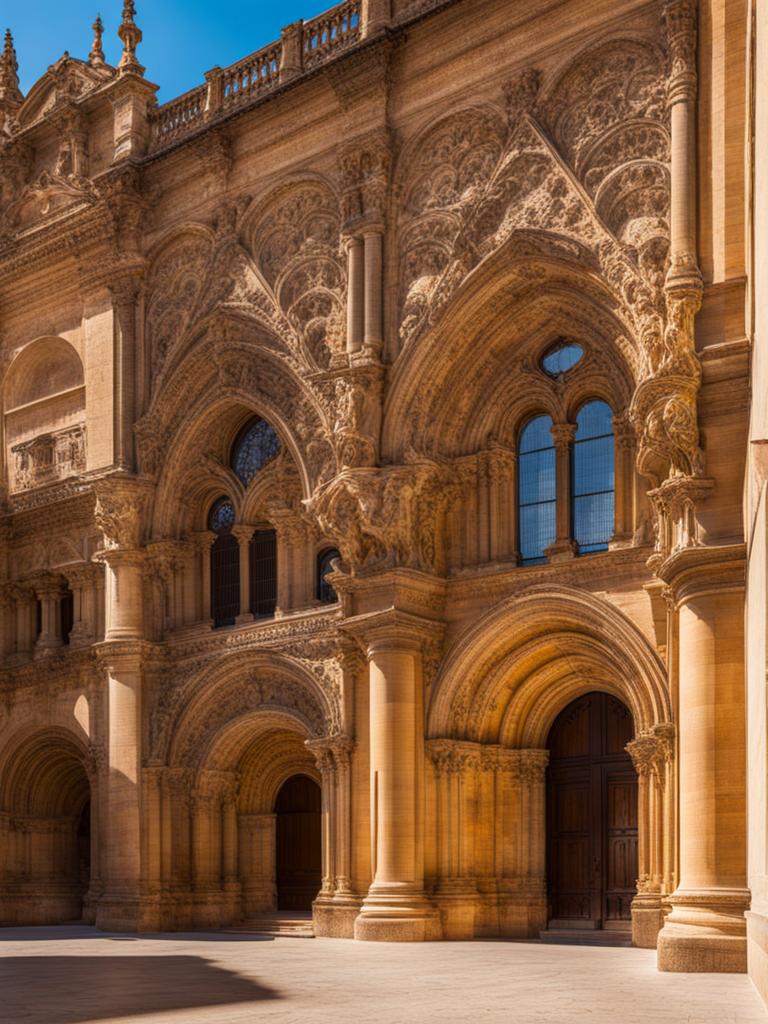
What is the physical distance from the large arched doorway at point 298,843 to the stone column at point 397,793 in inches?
185

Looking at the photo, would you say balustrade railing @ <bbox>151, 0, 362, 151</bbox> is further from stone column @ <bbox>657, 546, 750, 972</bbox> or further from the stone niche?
stone column @ <bbox>657, 546, 750, 972</bbox>

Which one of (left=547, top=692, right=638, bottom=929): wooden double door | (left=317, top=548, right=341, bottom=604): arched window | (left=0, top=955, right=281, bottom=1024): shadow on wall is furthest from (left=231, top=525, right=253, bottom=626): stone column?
(left=0, top=955, right=281, bottom=1024): shadow on wall

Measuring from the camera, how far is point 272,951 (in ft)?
74.7

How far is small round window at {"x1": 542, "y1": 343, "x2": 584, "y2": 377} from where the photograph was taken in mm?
25453

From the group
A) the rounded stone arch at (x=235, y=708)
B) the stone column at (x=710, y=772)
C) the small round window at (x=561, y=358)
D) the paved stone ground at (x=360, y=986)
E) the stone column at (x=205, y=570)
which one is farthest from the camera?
the stone column at (x=205, y=570)

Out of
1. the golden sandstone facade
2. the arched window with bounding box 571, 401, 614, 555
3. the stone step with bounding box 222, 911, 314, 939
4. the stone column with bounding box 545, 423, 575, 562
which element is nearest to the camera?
the golden sandstone facade

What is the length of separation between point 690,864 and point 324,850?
350 inches

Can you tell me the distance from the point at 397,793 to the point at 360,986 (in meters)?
8.13

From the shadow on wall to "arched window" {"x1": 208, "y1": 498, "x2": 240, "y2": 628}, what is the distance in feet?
32.3

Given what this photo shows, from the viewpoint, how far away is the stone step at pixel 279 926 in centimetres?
2727

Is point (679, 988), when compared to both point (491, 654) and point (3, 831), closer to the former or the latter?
point (491, 654)

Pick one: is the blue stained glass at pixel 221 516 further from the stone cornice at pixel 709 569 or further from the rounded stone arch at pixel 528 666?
the stone cornice at pixel 709 569

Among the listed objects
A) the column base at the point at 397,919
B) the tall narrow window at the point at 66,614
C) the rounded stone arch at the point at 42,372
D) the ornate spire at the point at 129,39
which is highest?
the ornate spire at the point at 129,39

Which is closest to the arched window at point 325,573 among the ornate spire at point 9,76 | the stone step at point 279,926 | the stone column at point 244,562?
the stone column at point 244,562
